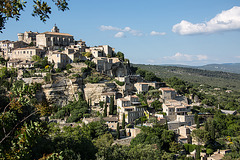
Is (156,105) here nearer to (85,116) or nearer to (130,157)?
(85,116)

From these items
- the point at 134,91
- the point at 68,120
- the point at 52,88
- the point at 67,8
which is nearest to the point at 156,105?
the point at 134,91

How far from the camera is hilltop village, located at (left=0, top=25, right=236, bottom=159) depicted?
131ft

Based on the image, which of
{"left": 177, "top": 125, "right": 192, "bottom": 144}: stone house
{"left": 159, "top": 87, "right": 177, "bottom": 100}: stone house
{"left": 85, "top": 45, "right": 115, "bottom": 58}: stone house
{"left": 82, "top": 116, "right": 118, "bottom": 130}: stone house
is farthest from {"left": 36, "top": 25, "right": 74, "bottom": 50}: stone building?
{"left": 177, "top": 125, "right": 192, "bottom": 144}: stone house

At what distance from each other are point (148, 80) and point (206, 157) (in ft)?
79.8

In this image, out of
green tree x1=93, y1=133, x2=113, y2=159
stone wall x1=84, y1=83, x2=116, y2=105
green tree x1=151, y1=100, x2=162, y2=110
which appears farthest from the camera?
stone wall x1=84, y1=83, x2=116, y2=105

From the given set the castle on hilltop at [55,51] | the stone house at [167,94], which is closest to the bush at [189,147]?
the stone house at [167,94]

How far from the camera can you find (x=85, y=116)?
4175cm

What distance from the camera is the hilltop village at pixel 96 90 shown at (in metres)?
39.9

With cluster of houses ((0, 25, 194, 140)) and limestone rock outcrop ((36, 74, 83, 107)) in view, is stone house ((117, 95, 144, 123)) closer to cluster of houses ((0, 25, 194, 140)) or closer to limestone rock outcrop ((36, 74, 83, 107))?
cluster of houses ((0, 25, 194, 140))

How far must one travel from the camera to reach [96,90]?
46.3 meters

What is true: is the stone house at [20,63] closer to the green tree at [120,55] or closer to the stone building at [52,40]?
the stone building at [52,40]

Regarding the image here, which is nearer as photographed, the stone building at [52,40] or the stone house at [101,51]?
the stone house at [101,51]

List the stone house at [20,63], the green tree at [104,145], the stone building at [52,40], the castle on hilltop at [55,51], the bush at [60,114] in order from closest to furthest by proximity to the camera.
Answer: the green tree at [104,145]
the bush at [60,114]
the stone house at [20,63]
the castle on hilltop at [55,51]
the stone building at [52,40]

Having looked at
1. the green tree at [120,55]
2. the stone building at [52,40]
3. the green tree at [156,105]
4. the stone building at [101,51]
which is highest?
the stone building at [52,40]
